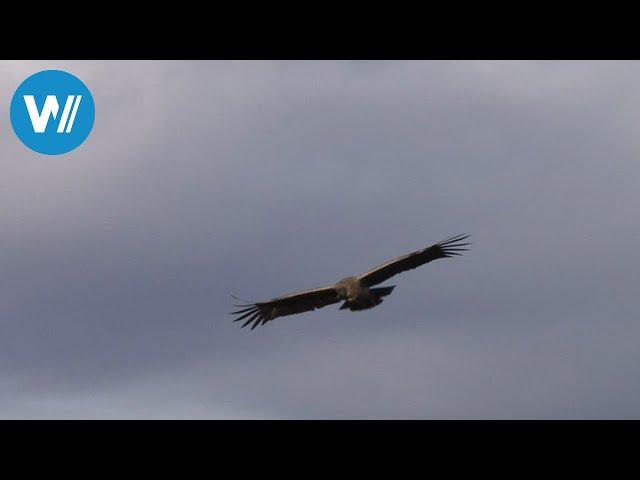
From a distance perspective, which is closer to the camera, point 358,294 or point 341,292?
point 358,294

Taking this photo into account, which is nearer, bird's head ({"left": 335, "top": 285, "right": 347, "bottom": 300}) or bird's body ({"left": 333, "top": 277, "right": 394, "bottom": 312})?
bird's body ({"left": 333, "top": 277, "right": 394, "bottom": 312})

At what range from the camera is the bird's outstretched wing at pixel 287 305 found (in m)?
29.6

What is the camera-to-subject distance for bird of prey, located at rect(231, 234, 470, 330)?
1086 inches

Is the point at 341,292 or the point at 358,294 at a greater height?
the point at 341,292

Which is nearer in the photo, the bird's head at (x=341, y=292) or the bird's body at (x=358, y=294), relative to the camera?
the bird's body at (x=358, y=294)

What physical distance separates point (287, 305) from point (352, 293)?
314 centimetres

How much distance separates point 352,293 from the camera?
27.8 m

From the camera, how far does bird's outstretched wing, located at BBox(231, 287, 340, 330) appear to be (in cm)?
2959
